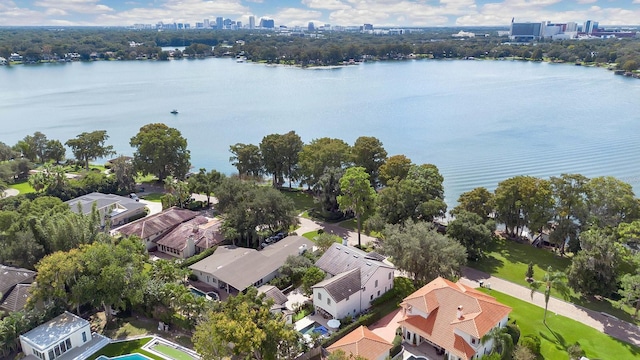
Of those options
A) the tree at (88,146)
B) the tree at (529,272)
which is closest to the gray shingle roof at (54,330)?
the tree at (529,272)

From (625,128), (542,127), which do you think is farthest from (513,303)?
(625,128)

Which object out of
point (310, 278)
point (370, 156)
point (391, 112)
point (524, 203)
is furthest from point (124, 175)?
point (391, 112)

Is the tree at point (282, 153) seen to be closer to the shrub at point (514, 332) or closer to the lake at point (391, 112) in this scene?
the lake at point (391, 112)

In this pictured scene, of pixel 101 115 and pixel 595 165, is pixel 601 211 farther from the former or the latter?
pixel 101 115

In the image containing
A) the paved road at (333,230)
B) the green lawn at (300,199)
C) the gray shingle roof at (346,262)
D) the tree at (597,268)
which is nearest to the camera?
the tree at (597,268)

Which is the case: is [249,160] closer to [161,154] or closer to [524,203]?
[161,154]
